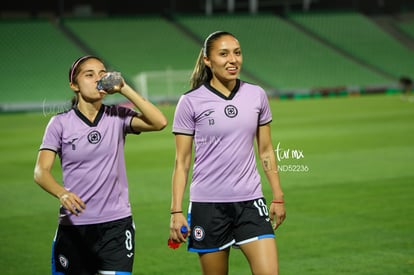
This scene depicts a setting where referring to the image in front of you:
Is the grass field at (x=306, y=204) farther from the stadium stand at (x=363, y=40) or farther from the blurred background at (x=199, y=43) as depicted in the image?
the stadium stand at (x=363, y=40)

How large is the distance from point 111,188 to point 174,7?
152 ft

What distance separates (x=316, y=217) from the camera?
1127 centimetres

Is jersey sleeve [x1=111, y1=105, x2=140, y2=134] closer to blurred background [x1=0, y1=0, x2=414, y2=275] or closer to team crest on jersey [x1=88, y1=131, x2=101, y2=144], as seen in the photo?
team crest on jersey [x1=88, y1=131, x2=101, y2=144]

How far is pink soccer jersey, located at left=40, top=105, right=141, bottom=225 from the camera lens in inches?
221

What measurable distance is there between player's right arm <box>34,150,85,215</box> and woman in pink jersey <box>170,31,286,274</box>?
804 millimetres

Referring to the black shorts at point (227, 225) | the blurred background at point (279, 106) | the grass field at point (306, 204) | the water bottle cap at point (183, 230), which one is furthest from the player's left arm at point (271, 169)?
the grass field at point (306, 204)

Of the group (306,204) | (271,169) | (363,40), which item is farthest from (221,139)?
(363,40)

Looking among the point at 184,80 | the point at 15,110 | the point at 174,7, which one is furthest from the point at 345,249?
the point at 174,7

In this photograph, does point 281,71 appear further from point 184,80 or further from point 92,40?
point 92,40

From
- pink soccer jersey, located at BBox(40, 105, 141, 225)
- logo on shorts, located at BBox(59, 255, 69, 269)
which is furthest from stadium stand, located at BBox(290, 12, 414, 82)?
logo on shorts, located at BBox(59, 255, 69, 269)

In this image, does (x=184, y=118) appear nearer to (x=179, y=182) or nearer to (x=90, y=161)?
(x=179, y=182)

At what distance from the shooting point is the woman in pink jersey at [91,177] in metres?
5.59

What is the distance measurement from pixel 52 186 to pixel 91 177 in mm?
310

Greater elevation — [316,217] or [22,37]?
[22,37]
